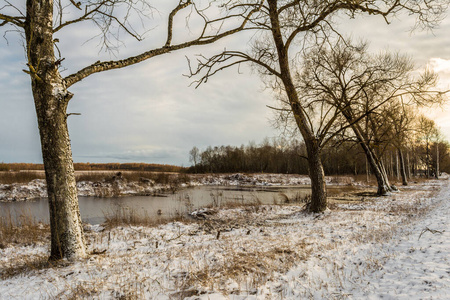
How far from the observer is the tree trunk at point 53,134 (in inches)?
189

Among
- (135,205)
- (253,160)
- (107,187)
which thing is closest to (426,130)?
(135,205)

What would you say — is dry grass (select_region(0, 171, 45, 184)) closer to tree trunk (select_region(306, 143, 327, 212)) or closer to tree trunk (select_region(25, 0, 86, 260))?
tree trunk (select_region(25, 0, 86, 260))

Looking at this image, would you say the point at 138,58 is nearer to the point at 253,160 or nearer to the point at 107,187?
the point at 107,187

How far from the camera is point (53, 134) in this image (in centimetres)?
480

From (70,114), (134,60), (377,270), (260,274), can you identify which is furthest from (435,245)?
(70,114)

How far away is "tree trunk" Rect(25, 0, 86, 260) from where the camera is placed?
15.7 feet

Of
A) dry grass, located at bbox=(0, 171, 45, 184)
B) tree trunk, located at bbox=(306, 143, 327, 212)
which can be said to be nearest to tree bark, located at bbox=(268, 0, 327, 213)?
tree trunk, located at bbox=(306, 143, 327, 212)

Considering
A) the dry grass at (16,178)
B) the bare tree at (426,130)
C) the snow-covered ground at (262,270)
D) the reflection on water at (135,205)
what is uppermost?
the bare tree at (426,130)

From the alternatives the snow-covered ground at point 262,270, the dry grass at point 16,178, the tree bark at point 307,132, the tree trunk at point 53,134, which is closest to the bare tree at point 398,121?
the tree bark at point 307,132

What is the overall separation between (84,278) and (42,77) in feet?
11.7

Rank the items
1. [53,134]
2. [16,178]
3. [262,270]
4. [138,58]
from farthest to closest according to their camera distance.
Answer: [16,178] → [138,58] → [53,134] → [262,270]

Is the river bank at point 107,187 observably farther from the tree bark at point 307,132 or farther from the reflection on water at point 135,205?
the tree bark at point 307,132

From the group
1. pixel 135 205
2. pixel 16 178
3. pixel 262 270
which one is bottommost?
pixel 135 205

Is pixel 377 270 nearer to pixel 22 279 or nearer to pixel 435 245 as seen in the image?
pixel 435 245
